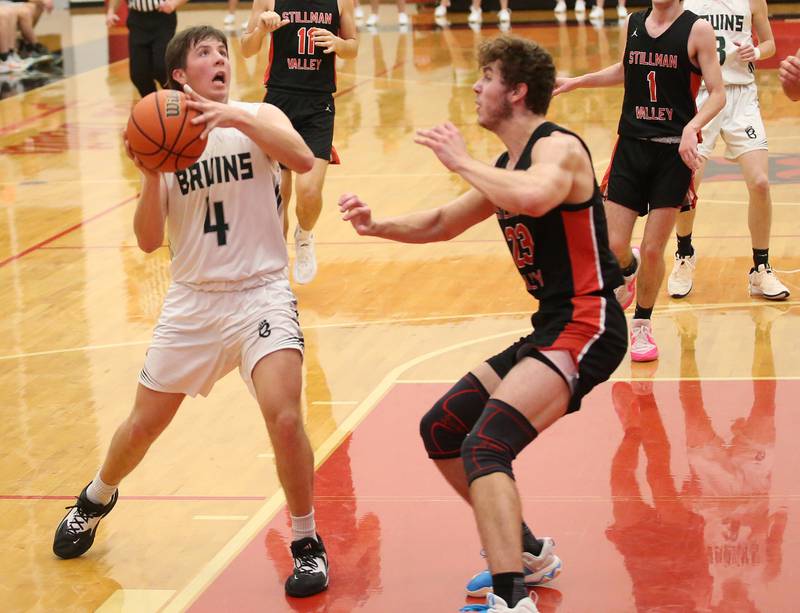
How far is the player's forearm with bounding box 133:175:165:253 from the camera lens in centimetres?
512

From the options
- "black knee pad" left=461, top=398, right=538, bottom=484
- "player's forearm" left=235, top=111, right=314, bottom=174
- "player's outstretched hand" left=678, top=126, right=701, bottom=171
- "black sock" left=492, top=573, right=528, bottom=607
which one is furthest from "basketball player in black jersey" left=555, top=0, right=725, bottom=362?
"black sock" left=492, top=573, right=528, bottom=607

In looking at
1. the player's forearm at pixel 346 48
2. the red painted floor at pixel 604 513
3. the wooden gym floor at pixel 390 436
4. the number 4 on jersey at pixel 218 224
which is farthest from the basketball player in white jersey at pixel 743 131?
the number 4 on jersey at pixel 218 224

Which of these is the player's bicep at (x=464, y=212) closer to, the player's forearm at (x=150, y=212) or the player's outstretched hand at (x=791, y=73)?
the player's forearm at (x=150, y=212)

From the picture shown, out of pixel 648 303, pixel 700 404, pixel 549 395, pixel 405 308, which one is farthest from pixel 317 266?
pixel 549 395

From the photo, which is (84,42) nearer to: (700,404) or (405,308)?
(405,308)

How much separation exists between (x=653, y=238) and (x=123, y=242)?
5005mm

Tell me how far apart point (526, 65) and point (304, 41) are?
4.92m

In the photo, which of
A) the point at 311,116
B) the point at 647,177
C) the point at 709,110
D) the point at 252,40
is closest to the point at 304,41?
the point at 252,40

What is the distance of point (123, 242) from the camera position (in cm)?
1095

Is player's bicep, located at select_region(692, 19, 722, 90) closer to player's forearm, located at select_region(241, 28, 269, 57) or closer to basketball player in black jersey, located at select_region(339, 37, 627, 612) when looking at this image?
basketball player in black jersey, located at select_region(339, 37, 627, 612)

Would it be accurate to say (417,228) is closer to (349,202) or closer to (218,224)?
(349,202)

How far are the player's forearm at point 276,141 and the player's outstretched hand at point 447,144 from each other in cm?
67

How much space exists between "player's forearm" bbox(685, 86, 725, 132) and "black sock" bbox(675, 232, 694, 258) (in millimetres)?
1613

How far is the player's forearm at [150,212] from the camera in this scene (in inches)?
202
